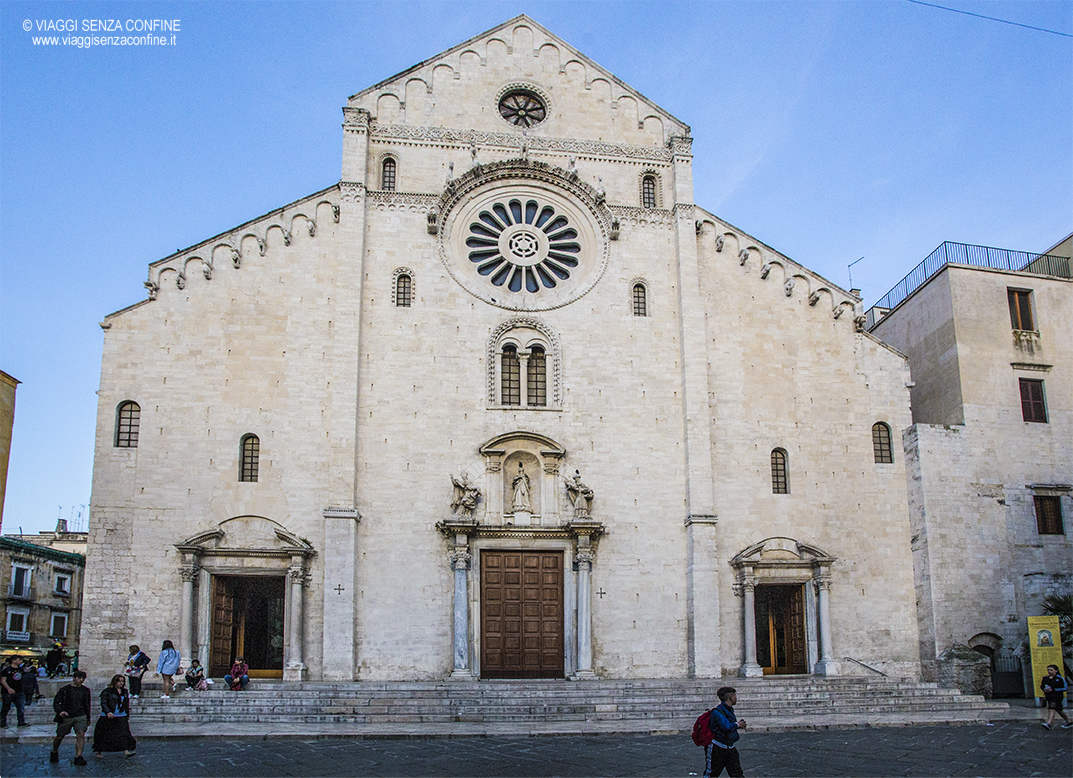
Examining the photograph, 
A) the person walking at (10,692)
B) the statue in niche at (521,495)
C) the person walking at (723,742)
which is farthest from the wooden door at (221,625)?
the person walking at (723,742)

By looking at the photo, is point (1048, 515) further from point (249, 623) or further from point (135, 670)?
point (135, 670)

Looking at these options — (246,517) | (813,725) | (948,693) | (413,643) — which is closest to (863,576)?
(948,693)

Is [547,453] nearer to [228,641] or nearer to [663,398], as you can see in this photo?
[663,398]

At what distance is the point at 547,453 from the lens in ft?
82.7

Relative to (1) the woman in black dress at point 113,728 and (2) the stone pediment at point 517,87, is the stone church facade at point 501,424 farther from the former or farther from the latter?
(1) the woman in black dress at point 113,728

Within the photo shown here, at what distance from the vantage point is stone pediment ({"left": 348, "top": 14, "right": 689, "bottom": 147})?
27.3 m

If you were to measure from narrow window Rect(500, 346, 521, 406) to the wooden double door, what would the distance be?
13.3 feet

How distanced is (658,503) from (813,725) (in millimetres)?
7880

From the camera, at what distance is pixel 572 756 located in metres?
14.6

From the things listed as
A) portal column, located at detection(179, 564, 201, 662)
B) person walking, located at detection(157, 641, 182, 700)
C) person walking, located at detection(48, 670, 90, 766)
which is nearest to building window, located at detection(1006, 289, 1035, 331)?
portal column, located at detection(179, 564, 201, 662)

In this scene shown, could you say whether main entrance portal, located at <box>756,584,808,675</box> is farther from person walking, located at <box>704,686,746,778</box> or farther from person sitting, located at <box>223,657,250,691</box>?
person walking, located at <box>704,686,746,778</box>

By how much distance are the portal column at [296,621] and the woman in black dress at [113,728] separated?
8.24 m

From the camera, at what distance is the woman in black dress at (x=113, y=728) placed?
14.4 m

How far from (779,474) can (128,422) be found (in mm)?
16886
